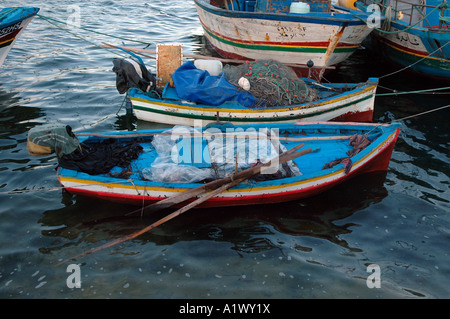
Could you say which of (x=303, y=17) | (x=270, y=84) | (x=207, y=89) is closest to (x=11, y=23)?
(x=207, y=89)

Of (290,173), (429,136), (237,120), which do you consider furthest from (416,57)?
(290,173)

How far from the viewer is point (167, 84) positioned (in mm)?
10195

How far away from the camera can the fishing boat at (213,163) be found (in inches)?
271

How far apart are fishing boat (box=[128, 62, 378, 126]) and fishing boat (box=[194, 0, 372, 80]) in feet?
5.75

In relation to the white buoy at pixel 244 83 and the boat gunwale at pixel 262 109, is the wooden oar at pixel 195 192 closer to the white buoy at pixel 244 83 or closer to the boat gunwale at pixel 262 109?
the boat gunwale at pixel 262 109

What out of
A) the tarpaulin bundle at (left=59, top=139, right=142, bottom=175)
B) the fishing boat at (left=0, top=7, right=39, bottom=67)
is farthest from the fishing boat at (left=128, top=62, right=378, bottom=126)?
the fishing boat at (left=0, top=7, right=39, bottom=67)

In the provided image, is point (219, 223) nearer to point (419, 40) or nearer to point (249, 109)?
point (249, 109)

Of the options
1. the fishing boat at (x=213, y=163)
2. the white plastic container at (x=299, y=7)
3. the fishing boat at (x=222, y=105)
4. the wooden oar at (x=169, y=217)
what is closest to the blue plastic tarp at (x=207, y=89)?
the fishing boat at (x=222, y=105)

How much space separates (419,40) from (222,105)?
7332 millimetres

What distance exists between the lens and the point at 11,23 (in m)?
11.8

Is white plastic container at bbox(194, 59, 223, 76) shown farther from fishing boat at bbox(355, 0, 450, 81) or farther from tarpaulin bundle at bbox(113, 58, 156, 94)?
fishing boat at bbox(355, 0, 450, 81)

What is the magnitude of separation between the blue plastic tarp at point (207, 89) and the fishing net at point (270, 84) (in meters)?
0.18

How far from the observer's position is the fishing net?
31.0 ft
